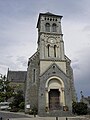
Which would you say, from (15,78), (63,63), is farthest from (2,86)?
(15,78)

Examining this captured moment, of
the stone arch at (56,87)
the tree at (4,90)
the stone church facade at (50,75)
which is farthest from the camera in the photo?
the stone arch at (56,87)

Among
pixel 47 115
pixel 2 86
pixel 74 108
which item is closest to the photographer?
pixel 2 86

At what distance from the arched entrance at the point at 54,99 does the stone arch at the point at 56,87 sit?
0.99 ft

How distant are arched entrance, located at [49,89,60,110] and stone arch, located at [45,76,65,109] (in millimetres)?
302

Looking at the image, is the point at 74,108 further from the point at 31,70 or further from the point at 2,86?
the point at 2,86

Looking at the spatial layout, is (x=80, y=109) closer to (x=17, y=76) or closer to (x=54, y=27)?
(x=54, y=27)

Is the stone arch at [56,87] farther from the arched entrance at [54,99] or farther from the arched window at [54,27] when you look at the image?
the arched window at [54,27]

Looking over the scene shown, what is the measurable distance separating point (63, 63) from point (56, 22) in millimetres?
10345

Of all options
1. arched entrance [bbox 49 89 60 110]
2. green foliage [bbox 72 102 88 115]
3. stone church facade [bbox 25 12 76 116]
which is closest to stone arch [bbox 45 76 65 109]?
stone church facade [bbox 25 12 76 116]

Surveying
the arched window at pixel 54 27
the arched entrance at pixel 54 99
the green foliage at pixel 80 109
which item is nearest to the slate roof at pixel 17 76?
the arched window at pixel 54 27

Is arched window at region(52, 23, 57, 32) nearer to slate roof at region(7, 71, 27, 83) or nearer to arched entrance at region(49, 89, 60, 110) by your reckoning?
arched entrance at region(49, 89, 60, 110)

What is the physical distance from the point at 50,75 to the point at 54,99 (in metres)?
5.03

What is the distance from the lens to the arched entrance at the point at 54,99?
3805 cm

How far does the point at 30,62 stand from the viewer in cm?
4188
